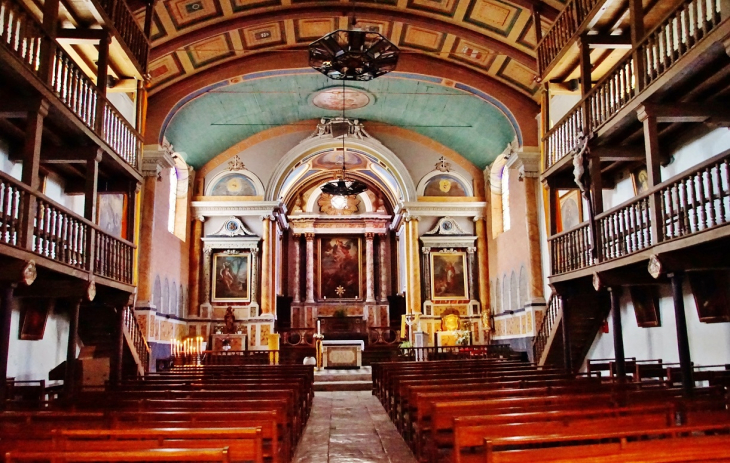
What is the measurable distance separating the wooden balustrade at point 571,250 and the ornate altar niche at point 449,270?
10622 millimetres

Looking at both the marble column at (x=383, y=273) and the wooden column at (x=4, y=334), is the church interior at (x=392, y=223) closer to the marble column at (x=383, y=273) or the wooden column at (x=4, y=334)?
the wooden column at (x=4, y=334)

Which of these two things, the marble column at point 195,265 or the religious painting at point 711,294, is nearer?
the religious painting at point 711,294

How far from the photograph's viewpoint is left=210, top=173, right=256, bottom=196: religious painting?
76.8ft

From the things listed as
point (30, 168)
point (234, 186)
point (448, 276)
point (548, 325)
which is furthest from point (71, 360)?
point (448, 276)

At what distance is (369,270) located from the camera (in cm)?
2952

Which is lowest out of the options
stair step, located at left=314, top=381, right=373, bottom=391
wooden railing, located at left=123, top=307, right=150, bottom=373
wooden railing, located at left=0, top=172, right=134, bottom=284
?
stair step, located at left=314, top=381, right=373, bottom=391

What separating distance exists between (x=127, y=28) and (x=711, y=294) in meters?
11.6

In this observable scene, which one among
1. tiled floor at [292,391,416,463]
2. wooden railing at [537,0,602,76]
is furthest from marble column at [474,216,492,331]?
tiled floor at [292,391,416,463]

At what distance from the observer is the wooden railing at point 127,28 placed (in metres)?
11.1

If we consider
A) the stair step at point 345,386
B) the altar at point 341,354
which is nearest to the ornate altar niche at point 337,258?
the altar at point 341,354

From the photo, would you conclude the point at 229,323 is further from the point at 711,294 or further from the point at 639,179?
the point at 711,294

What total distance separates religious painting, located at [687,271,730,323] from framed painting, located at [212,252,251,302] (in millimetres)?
16083

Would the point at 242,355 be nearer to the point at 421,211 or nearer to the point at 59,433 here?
the point at 421,211

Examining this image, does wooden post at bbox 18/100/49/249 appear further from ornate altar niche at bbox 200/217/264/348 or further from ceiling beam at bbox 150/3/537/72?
ornate altar niche at bbox 200/217/264/348
